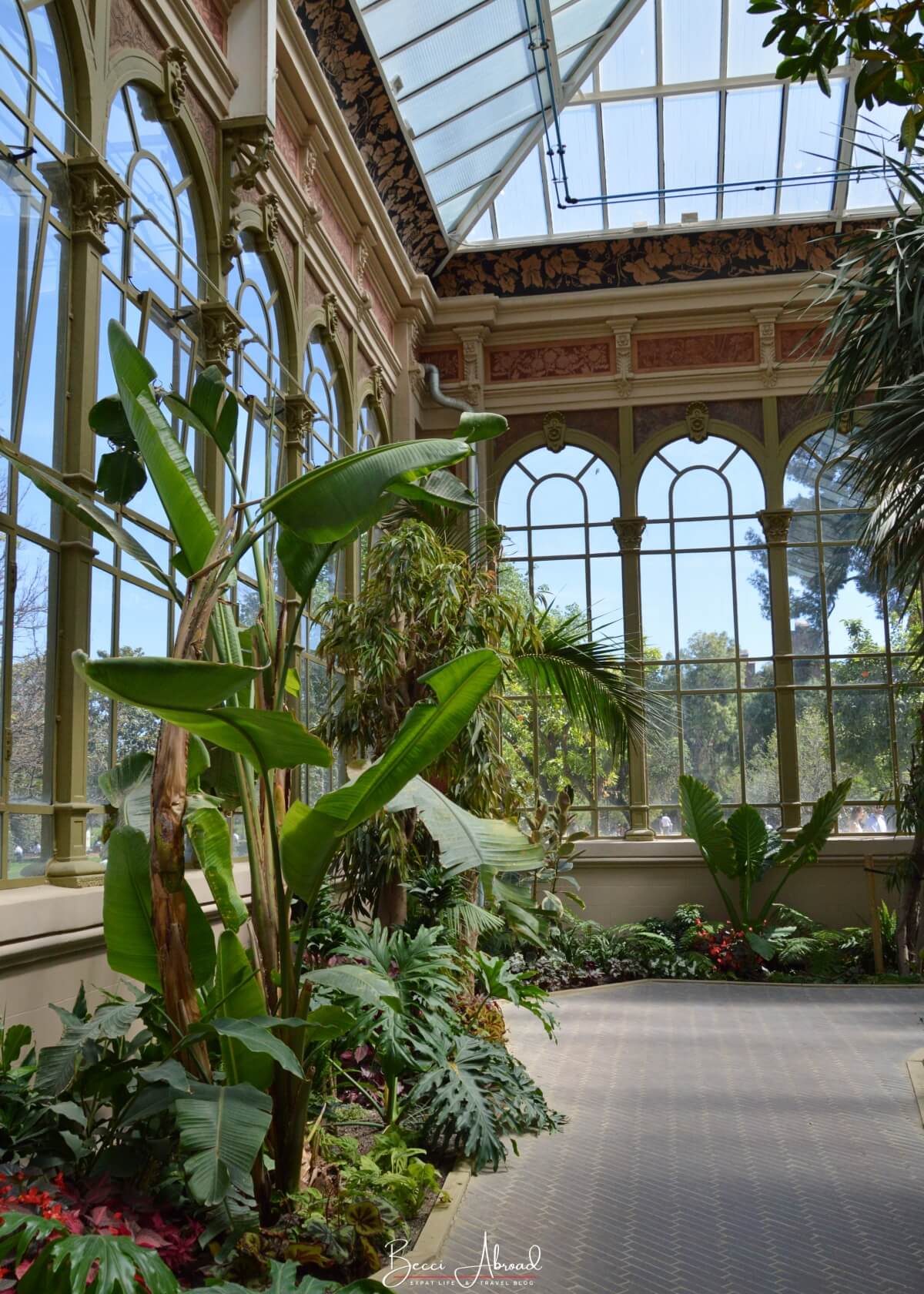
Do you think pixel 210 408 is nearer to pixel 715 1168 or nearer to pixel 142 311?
pixel 142 311

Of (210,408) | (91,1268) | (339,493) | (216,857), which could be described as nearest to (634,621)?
(210,408)

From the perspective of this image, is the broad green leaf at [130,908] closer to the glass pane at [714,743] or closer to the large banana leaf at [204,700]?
the large banana leaf at [204,700]

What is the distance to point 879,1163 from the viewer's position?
5.65 m

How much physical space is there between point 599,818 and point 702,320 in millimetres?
6026

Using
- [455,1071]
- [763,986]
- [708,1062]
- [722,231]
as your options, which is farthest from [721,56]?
[455,1071]

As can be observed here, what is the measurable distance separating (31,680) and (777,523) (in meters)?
10.5

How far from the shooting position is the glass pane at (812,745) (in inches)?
539

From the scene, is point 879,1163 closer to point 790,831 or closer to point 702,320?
point 790,831

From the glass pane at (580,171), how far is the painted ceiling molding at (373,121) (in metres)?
1.52

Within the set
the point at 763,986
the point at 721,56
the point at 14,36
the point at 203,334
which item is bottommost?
the point at 763,986

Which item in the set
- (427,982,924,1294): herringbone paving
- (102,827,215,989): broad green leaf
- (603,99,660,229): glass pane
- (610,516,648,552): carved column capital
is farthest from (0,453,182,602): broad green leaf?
(603,99,660,229): glass pane

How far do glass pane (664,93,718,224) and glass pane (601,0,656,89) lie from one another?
442 mm

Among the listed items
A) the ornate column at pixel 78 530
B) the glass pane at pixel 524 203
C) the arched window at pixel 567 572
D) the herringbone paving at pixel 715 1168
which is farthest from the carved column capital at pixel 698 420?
the ornate column at pixel 78 530

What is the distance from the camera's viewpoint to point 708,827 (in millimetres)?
12789
